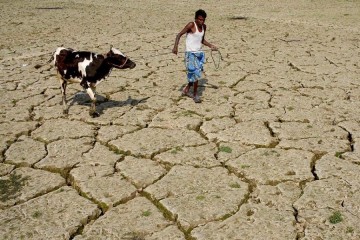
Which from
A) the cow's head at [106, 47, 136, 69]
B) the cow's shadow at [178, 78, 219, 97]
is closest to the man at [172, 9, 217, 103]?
the cow's shadow at [178, 78, 219, 97]

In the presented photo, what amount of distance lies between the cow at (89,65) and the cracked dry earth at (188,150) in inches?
17.5

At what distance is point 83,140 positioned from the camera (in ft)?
13.6

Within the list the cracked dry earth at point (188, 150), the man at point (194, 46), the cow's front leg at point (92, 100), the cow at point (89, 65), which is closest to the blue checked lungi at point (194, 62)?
the man at point (194, 46)

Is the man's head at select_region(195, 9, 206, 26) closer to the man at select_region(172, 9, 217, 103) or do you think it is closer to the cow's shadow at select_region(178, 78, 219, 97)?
the man at select_region(172, 9, 217, 103)

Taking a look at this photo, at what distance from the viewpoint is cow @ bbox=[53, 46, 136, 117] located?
4531mm

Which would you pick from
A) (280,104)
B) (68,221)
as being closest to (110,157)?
(68,221)

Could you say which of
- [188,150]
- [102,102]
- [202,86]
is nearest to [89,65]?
[102,102]

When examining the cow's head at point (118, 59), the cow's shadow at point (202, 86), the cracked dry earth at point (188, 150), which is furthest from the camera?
the cow's shadow at point (202, 86)

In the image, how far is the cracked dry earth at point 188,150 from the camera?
2889 mm

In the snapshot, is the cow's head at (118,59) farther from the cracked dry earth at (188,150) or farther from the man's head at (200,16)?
the man's head at (200,16)

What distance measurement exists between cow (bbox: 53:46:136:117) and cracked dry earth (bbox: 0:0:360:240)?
44 cm

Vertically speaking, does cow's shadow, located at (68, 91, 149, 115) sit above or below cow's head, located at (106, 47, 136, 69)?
below

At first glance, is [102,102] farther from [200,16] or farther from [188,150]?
[188,150]

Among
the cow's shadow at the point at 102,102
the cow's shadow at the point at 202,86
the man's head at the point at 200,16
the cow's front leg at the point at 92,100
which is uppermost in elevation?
the man's head at the point at 200,16
